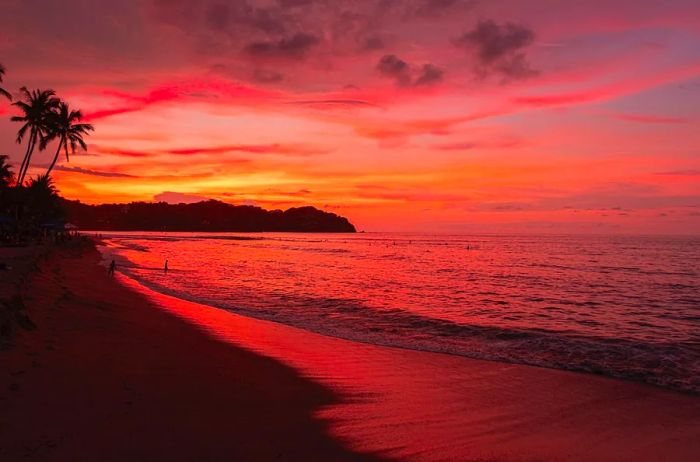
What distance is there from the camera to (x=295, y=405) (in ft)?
28.1

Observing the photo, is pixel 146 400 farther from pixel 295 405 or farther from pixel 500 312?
pixel 500 312

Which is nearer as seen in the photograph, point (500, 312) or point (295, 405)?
point (295, 405)

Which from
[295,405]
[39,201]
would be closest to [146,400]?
[295,405]

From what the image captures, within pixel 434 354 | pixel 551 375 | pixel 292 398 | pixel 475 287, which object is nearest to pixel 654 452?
pixel 551 375

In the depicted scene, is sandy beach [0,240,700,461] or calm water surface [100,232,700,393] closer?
sandy beach [0,240,700,461]

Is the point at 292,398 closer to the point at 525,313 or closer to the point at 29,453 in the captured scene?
the point at 29,453

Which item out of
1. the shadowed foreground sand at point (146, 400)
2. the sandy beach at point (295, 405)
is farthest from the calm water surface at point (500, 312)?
the shadowed foreground sand at point (146, 400)

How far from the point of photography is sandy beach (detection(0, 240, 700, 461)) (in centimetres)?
647

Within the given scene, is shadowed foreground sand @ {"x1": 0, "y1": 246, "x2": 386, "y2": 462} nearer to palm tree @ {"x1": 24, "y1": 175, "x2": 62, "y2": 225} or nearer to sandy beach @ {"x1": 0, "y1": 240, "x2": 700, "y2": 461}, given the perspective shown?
sandy beach @ {"x1": 0, "y1": 240, "x2": 700, "y2": 461}

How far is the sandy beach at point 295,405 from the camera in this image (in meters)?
6.47

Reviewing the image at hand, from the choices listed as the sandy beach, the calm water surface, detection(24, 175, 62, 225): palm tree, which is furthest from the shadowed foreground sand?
Result: detection(24, 175, 62, 225): palm tree

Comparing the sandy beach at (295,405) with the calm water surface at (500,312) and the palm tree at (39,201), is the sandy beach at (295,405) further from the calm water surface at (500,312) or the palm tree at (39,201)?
the palm tree at (39,201)

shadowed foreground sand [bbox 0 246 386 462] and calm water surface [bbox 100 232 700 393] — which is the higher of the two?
shadowed foreground sand [bbox 0 246 386 462]

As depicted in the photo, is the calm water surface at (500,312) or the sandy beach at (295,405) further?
the calm water surface at (500,312)
